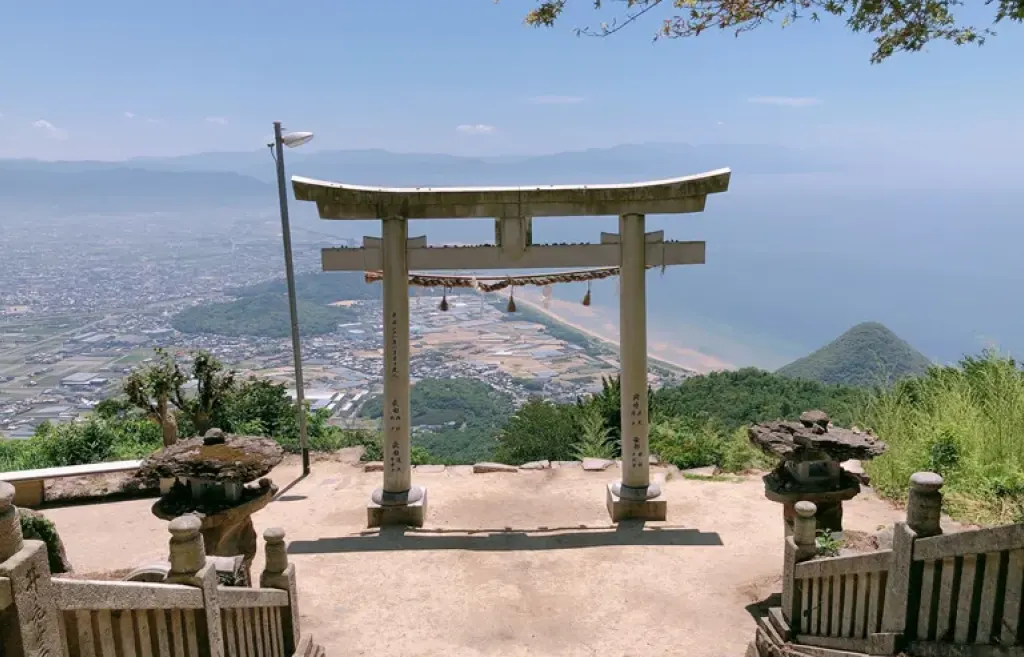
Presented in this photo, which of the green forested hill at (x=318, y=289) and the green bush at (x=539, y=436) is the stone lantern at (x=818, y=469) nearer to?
the green bush at (x=539, y=436)

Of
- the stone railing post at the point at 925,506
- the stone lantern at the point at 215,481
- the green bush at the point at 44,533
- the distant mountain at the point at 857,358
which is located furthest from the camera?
the distant mountain at the point at 857,358

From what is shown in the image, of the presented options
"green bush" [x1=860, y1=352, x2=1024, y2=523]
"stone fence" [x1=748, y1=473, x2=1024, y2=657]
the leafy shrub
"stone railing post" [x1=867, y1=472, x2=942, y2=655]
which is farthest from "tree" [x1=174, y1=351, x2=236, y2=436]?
"stone railing post" [x1=867, y1=472, x2=942, y2=655]

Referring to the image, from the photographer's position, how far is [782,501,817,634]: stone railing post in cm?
569

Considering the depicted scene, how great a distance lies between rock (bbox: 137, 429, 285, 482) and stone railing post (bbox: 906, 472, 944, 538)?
522 centimetres

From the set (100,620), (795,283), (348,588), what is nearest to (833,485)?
(348,588)

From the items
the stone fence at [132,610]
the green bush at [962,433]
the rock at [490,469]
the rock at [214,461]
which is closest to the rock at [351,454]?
the rock at [490,469]

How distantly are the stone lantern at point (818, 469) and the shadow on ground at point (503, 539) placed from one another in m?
1.72

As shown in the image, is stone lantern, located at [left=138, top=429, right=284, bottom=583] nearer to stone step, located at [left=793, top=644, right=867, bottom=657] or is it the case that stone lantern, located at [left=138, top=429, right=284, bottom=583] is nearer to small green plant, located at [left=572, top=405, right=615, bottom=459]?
stone step, located at [left=793, top=644, right=867, bottom=657]

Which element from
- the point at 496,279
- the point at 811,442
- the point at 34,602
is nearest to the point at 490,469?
the point at 496,279

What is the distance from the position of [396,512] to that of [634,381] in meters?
3.24

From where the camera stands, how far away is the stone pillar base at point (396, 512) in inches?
357

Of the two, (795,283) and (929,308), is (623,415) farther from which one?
(795,283)

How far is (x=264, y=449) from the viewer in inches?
286

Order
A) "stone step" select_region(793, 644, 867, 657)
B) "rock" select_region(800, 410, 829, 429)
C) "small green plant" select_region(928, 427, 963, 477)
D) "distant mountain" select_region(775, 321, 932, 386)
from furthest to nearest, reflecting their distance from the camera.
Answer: "distant mountain" select_region(775, 321, 932, 386) < "small green plant" select_region(928, 427, 963, 477) < "rock" select_region(800, 410, 829, 429) < "stone step" select_region(793, 644, 867, 657)
